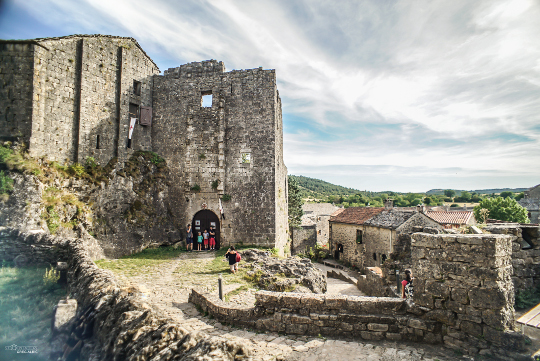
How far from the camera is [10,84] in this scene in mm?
12102

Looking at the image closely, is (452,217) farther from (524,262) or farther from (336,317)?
(336,317)

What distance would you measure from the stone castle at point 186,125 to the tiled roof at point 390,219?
1135cm

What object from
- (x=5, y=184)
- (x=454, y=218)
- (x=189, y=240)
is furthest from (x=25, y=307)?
(x=454, y=218)

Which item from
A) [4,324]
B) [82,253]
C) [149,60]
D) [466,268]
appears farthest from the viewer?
[149,60]

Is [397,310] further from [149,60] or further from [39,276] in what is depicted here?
[149,60]

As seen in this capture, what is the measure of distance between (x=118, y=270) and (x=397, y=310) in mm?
10018

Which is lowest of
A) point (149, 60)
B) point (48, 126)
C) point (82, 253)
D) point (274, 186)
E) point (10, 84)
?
point (82, 253)

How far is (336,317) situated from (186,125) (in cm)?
1417

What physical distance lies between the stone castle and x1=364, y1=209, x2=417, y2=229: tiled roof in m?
11.3

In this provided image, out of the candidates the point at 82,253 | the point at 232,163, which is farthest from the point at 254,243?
the point at 82,253

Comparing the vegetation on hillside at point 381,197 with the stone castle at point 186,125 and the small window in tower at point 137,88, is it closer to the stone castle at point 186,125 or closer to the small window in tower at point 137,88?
the stone castle at point 186,125

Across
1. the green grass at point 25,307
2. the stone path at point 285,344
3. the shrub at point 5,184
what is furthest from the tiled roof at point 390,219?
the shrub at point 5,184

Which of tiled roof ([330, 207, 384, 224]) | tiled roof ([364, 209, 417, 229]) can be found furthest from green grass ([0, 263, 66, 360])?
tiled roof ([330, 207, 384, 224])

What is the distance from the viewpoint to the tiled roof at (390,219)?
22938 mm
